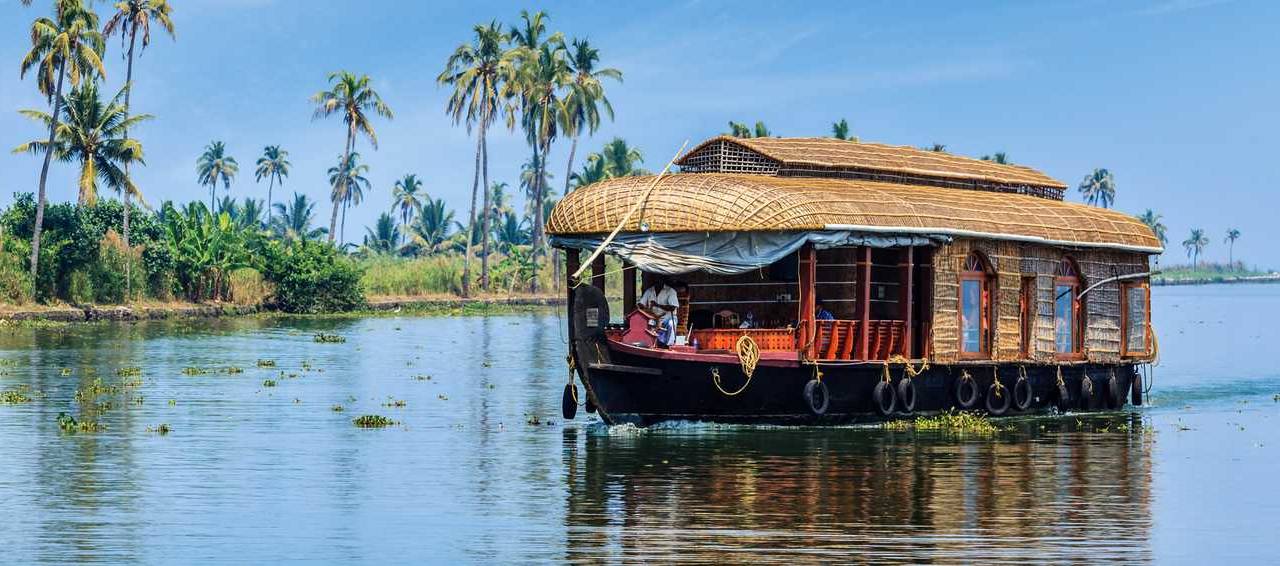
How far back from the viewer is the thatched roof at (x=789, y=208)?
2186 cm

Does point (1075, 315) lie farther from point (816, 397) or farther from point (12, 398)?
point (12, 398)

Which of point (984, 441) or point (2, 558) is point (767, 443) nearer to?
point (984, 441)

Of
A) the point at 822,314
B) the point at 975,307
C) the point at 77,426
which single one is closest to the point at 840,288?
the point at 822,314

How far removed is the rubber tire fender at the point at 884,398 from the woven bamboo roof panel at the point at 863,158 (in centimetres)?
332

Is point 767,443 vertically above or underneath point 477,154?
underneath

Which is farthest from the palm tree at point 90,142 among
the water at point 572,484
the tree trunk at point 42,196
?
the water at point 572,484

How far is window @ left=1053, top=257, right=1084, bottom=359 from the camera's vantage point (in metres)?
26.9

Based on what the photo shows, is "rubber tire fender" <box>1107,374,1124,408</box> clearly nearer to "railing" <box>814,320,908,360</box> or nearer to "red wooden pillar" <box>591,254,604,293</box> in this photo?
"railing" <box>814,320,908,360</box>

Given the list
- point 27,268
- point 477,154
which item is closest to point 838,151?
point 27,268

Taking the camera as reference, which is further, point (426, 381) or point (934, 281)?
point (426, 381)

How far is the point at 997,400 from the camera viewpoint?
25.2 meters

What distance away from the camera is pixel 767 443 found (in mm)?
21359

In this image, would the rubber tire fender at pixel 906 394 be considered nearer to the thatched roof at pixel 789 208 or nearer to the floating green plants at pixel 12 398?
the thatched roof at pixel 789 208

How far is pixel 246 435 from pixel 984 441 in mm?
9309
